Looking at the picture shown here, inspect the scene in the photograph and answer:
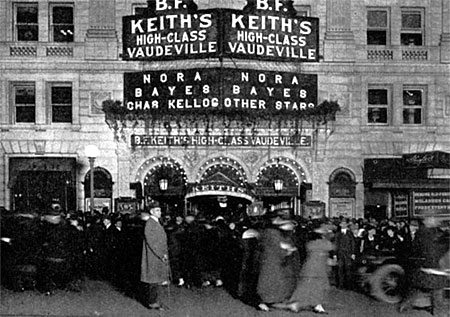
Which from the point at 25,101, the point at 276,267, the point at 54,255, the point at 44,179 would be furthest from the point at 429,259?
the point at 25,101

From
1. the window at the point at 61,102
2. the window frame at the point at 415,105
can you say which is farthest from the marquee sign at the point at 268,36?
the window at the point at 61,102

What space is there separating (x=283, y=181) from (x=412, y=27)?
23.6 feet

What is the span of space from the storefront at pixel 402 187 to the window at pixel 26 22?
1235 centimetres

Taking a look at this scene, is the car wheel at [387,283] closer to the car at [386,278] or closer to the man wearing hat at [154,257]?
the car at [386,278]

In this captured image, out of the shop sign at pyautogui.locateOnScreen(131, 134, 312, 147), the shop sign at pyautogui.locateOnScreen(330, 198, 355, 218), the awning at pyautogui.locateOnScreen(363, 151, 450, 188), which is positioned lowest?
the shop sign at pyautogui.locateOnScreen(330, 198, 355, 218)

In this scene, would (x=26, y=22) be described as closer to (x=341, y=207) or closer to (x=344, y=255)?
(x=341, y=207)

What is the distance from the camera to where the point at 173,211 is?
23953 millimetres

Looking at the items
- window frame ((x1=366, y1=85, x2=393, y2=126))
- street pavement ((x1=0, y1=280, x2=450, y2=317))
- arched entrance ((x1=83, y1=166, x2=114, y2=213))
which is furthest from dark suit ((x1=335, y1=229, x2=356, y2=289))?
arched entrance ((x1=83, y1=166, x2=114, y2=213))

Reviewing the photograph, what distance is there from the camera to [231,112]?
23.8 metres

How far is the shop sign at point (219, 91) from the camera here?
22703 mm

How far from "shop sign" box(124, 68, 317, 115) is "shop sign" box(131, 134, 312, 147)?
103 centimetres

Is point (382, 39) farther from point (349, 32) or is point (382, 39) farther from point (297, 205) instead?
point (297, 205)

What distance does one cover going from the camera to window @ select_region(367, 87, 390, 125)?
24859 mm

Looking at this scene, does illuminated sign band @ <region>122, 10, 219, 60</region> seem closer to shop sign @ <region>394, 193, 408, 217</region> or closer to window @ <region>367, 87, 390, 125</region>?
window @ <region>367, 87, 390, 125</region>
